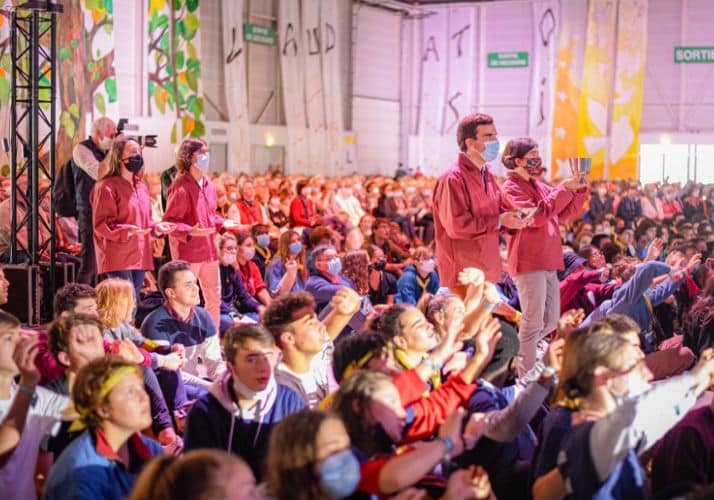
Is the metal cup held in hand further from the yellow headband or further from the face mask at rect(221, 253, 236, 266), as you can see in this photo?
the yellow headband

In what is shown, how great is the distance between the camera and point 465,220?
558 cm

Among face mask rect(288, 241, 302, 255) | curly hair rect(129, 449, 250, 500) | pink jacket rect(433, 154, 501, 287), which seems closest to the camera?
curly hair rect(129, 449, 250, 500)

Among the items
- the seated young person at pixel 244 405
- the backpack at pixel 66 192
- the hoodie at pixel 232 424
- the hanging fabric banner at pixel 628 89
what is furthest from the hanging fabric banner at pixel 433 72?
the hoodie at pixel 232 424

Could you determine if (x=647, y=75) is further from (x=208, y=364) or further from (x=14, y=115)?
(x=208, y=364)

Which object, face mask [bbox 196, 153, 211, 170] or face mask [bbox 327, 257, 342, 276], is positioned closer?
face mask [bbox 196, 153, 211, 170]

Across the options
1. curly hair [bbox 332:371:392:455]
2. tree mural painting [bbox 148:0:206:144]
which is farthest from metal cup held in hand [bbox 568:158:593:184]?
tree mural painting [bbox 148:0:206:144]

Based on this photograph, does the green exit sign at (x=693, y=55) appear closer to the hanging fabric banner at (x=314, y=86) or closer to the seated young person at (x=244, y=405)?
the hanging fabric banner at (x=314, y=86)

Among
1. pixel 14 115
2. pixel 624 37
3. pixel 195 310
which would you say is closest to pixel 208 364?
pixel 195 310

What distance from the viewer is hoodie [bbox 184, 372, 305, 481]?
3.64 m

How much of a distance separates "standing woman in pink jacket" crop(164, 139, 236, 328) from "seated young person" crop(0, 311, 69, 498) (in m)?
3.02

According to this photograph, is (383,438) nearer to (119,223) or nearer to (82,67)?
(119,223)

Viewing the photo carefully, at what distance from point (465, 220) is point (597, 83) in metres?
20.2

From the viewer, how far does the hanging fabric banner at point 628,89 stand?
24.6 m

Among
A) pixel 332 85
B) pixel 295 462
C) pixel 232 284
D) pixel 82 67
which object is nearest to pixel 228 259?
pixel 232 284
